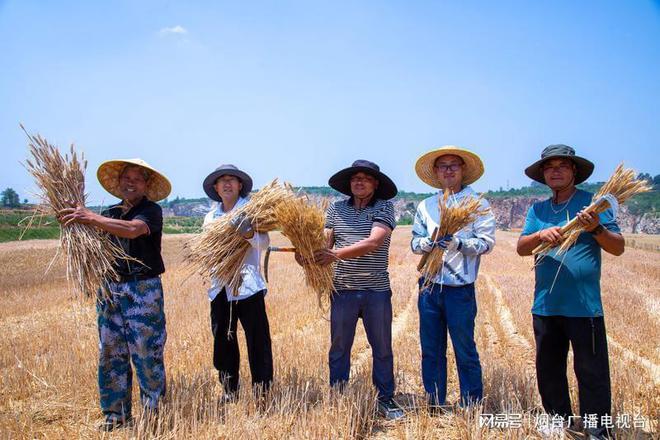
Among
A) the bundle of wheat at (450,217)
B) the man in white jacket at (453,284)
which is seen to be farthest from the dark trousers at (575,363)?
the bundle of wheat at (450,217)

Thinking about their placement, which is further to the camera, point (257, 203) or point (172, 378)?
point (172, 378)

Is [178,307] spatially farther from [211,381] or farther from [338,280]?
[338,280]

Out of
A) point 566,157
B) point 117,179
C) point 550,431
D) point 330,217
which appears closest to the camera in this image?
point 550,431

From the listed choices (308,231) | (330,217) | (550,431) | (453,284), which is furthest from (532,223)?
(308,231)

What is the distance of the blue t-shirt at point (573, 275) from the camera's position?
8.45 feet

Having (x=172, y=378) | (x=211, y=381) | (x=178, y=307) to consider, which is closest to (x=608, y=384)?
(x=211, y=381)

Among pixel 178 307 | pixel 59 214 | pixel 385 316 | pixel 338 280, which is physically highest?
pixel 59 214

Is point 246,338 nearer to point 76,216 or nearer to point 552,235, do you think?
point 76,216

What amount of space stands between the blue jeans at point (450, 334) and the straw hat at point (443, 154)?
0.82 metres

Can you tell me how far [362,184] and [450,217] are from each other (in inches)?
24.6

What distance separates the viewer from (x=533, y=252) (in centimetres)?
284

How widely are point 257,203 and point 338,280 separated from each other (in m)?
0.76

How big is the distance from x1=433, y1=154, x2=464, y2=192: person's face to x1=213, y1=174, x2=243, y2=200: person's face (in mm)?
1487

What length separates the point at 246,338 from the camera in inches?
127
